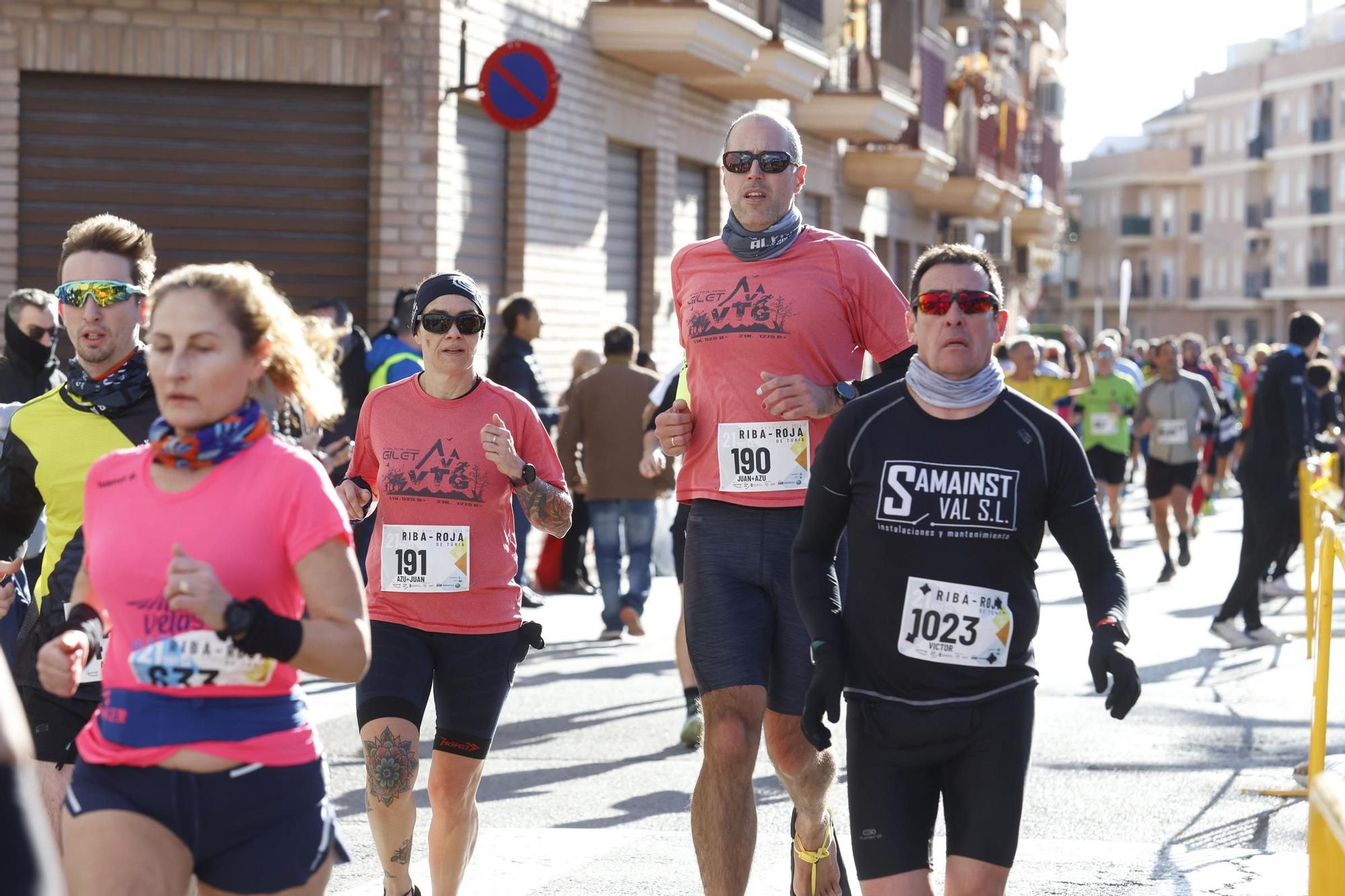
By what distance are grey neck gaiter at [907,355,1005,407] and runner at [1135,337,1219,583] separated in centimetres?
1448

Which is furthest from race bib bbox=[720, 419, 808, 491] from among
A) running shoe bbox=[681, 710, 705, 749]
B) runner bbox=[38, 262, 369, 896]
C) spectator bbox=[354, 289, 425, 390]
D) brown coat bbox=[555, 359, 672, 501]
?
brown coat bbox=[555, 359, 672, 501]

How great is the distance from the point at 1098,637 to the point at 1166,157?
110m

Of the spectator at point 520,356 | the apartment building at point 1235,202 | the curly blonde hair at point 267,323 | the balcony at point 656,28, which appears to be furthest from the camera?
the apartment building at point 1235,202

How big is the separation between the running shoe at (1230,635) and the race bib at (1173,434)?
520 centimetres

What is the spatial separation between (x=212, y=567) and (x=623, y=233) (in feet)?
54.1

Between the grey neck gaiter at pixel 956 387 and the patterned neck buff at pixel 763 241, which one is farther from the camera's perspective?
the patterned neck buff at pixel 763 241

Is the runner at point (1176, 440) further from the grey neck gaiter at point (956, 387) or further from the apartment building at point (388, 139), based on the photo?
the grey neck gaiter at point (956, 387)

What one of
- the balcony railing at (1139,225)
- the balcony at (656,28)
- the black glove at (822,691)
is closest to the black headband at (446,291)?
the black glove at (822,691)

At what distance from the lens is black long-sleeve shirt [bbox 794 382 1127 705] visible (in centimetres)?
478

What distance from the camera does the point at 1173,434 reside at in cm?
1936

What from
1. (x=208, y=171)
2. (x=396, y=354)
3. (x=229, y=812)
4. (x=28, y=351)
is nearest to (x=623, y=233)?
(x=208, y=171)

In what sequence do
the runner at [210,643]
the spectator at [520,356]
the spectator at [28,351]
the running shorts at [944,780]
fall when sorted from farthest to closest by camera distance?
the spectator at [520,356], the spectator at [28,351], the running shorts at [944,780], the runner at [210,643]

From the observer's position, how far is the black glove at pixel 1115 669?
4.60 m

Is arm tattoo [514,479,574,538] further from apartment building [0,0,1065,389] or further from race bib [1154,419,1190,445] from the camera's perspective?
race bib [1154,419,1190,445]
